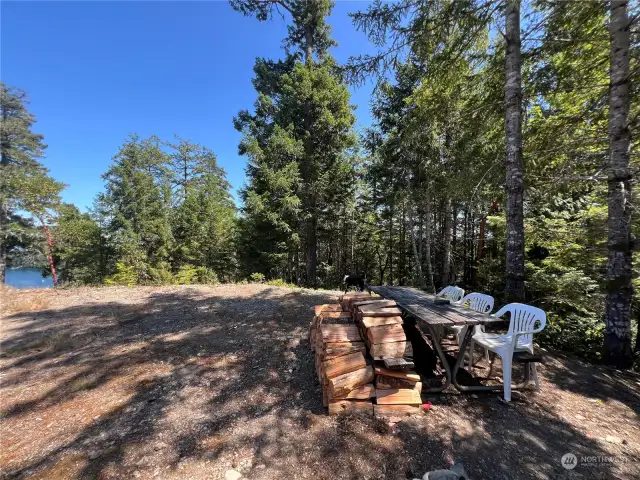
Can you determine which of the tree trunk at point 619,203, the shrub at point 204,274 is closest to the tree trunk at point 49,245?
the shrub at point 204,274

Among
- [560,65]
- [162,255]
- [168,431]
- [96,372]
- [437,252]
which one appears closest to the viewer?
[168,431]

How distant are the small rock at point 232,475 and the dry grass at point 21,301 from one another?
6954 millimetres

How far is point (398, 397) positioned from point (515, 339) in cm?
129

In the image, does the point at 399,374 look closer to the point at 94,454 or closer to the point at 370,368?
the point at 370,368

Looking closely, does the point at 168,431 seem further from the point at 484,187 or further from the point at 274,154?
the point at 274,154

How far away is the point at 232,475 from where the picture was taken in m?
1.69

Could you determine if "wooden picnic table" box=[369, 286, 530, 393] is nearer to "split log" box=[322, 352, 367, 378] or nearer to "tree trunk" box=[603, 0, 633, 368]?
"split log" box=[322, 352, 367, 378]

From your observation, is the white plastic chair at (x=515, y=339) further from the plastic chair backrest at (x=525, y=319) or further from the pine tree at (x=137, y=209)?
the pine tree at (x=137, y=209)

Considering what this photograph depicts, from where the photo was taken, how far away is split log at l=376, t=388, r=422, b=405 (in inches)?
89.4

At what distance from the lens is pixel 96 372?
310 centimetres

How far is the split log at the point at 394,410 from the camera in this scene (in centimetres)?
223

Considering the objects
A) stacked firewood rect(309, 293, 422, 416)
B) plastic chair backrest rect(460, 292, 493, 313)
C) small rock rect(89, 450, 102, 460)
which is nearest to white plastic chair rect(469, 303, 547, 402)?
plastic chair backrest rect(460, 292, 493, 313)

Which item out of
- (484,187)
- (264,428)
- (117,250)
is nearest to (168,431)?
(264,428)

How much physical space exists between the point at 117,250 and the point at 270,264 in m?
10.6
